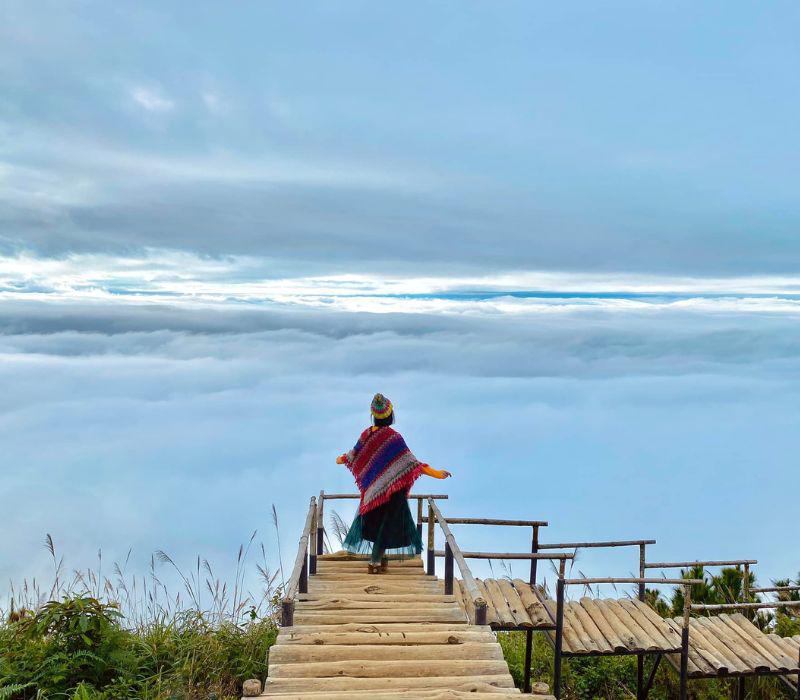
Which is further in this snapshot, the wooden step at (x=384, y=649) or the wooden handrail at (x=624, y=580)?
the wooden handrail at (x=624, y=580)

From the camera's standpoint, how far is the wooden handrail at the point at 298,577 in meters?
7.12

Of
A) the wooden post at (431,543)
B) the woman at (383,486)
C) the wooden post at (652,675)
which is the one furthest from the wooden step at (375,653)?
the wooden post at (652,675)

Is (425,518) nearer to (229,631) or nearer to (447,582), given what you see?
(447,582)

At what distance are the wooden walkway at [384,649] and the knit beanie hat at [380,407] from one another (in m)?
1.90

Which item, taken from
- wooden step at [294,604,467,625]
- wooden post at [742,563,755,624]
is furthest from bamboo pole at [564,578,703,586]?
wooden post at [742,563,755,624]

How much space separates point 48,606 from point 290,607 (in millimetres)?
2426

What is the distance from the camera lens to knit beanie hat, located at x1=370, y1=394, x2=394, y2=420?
9.04 m

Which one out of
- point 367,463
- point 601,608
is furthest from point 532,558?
point 367,463

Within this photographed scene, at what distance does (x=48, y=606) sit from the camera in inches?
300

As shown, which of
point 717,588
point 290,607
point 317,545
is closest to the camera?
point 290,607

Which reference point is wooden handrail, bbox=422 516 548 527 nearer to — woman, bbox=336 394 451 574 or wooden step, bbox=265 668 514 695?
woman, bbox=336 394 451 574

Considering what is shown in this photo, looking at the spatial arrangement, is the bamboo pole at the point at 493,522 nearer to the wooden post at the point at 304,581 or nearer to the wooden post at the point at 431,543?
the wooden post at the point at 431,543

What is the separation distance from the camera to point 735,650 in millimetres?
9680

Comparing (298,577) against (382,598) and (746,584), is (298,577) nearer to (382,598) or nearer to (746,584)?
(382,598)
